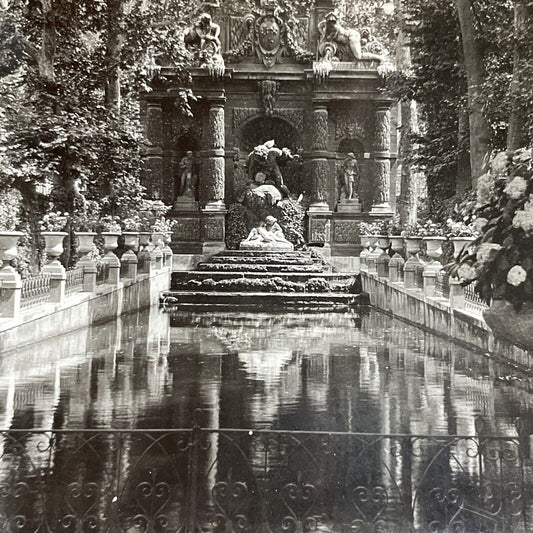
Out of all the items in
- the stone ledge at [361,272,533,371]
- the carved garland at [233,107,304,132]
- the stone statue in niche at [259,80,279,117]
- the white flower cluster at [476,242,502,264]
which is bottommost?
the stone ledge at [361,272,533,371]

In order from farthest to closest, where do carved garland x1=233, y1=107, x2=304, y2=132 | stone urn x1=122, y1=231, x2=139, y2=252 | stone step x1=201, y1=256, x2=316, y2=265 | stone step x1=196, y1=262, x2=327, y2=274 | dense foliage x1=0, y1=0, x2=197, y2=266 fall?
carved garland x1=233, y1=107, x2=304, y2=132 → stone step x1=201, y1=256, x2=316, y2=265 → stone step x1=196, y1=262, x2=327, y2=274 → stone urn x1=122, y1=231, x2=139, y2=252 → dense foliage x1=0, y1=0, x2=197, y2=266

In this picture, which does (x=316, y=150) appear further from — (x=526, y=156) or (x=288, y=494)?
(x=288, y=494)

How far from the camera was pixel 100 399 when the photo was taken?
708 centimetres

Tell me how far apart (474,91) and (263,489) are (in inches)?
549

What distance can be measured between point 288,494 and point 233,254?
18232 mm

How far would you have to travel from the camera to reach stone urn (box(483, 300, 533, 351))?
204 inches

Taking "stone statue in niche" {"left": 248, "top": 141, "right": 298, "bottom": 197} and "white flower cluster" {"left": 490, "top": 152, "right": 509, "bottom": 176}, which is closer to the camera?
"white flower cluster" {"left": 490, "top": 152, "right": 509, "bottom": 176}

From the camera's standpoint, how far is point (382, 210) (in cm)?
2664

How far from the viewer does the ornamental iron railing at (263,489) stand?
3811 mm

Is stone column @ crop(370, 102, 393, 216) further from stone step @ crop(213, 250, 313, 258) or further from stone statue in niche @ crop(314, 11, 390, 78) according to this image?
stone step @ crop(213, 250, 313, 258)

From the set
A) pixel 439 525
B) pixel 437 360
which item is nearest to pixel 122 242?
pixel 437 360

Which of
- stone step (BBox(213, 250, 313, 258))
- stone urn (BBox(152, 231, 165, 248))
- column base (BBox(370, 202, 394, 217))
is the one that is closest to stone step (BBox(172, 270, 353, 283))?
stone urn (BBox(152, 231, 165, 248))

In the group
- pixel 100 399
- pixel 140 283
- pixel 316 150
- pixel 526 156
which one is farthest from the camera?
pixel 316 150

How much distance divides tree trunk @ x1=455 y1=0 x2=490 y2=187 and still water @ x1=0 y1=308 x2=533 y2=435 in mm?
5310
